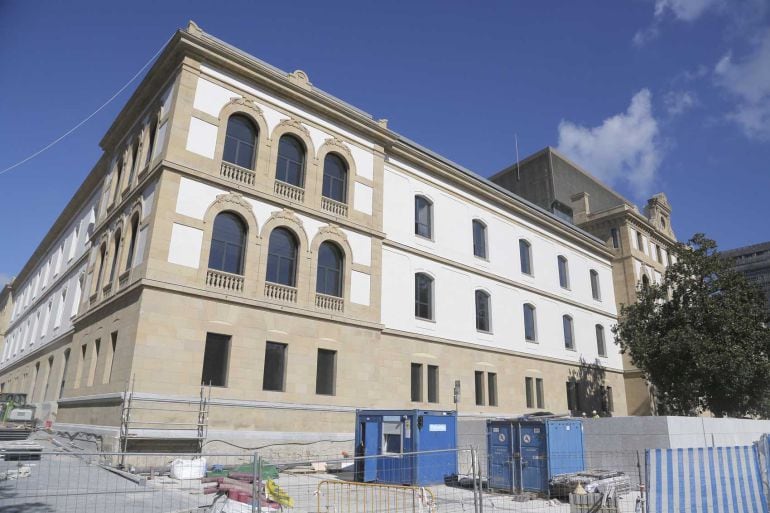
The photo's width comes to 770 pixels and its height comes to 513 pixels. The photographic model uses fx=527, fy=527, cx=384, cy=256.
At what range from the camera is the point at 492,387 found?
29094 mm

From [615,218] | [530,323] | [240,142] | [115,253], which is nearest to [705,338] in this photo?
[530,323]

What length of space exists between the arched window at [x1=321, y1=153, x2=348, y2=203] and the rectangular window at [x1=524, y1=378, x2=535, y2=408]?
16006 mm

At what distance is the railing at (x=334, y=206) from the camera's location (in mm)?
23212

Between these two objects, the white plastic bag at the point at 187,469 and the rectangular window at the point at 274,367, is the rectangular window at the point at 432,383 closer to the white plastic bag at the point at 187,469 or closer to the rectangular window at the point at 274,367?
the rectangular window at the point at 274,367

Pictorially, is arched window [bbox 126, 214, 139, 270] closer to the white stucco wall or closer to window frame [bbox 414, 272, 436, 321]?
the white stucco wall

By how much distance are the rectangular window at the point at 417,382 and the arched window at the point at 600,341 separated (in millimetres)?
18747

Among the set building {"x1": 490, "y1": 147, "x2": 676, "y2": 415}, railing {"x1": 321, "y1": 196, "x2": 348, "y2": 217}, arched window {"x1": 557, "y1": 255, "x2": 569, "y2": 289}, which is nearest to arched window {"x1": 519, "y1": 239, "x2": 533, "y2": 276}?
arched window {"x1": 557, "y1": 255, "x2": 569, "y2": 289}

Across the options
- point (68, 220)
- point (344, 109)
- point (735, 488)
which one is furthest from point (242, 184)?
point (68, 220)

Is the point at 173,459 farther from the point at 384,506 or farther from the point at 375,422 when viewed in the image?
the point at 384,506

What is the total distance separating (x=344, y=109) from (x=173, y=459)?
1610cm

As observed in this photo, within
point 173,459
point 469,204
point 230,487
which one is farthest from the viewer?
point 469,204

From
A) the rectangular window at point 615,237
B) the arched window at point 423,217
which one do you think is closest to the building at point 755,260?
the rectangular window at point 615,237

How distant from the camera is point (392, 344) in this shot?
2447 cm

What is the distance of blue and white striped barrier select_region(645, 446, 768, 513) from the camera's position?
8906 millimetres
